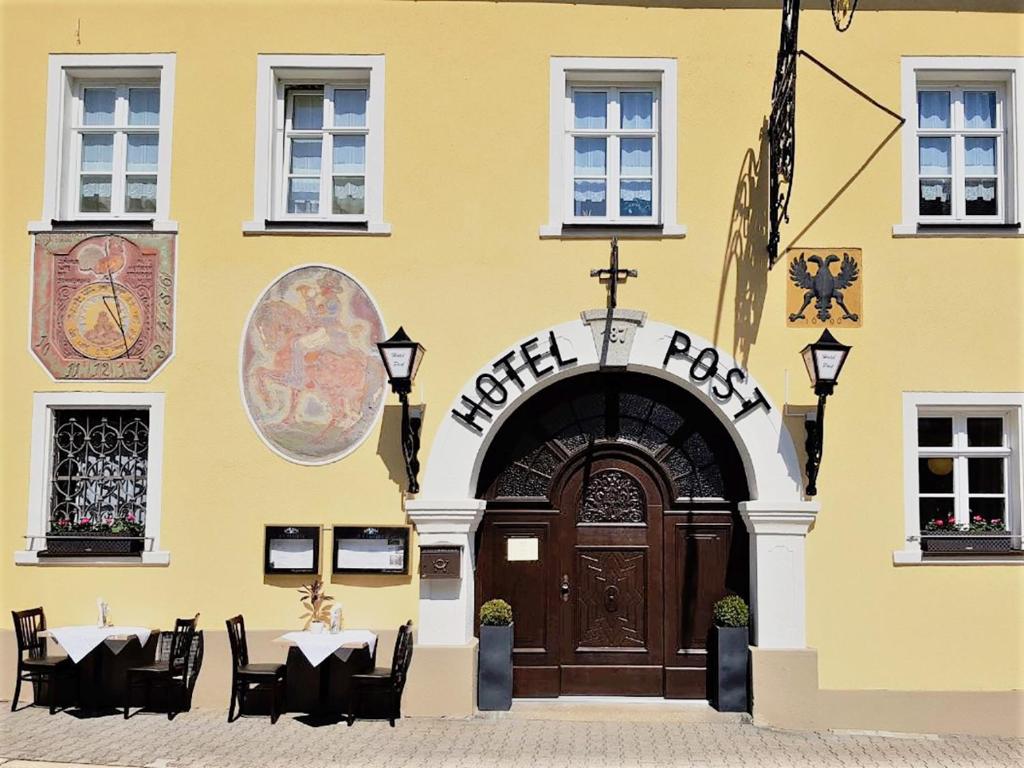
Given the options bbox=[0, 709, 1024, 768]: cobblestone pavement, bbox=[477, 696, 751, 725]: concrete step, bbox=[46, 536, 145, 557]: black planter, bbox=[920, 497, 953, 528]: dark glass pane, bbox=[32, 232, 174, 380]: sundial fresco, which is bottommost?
bbox=[0, 709, 1024, 768]: cobblestone pavement

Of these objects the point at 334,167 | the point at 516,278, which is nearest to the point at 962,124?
the point at 516,278

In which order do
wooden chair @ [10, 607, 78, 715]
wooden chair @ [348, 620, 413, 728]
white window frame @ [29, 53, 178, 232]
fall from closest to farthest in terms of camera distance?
wooden chair @ [348, 620, 413, 728], wooden chair @ [10, 607, 78, 715], white window frame @ [29, 53, 178, 232]

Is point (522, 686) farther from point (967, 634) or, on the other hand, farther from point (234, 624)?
point (967, 634)

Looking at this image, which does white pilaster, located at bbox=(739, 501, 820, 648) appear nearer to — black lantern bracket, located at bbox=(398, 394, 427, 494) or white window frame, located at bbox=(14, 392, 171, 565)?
black lantern bracket, located at bbox=(398, 394, 427, 494)

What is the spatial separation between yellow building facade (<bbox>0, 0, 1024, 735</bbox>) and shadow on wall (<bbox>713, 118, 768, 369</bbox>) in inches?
0.9

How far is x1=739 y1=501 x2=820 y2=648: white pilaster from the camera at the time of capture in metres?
10.1

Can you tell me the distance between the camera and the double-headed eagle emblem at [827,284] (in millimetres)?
10344

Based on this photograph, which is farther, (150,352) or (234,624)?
(150,352)

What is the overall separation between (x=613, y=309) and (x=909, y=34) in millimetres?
3600

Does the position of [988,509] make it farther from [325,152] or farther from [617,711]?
[325,152]

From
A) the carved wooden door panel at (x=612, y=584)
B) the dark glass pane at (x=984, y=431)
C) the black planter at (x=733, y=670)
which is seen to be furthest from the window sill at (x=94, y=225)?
the dark glass pane at (x=984, y=431)

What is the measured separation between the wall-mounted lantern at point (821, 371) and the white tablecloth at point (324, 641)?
4.05 metres

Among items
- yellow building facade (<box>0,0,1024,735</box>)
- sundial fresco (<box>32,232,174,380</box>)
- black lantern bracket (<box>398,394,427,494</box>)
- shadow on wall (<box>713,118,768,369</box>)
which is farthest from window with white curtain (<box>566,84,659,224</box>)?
sundial fresco (<box>32,232,174,380</box>)

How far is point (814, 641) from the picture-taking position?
10094 millimetres
